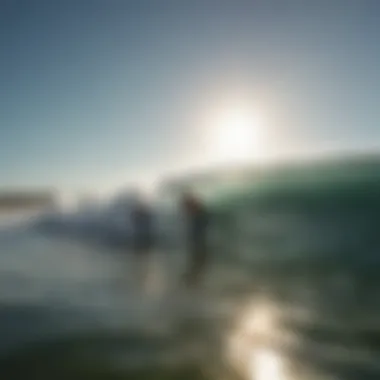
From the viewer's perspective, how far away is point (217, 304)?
6.65m

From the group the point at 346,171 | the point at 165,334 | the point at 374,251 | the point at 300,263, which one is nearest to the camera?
the point at 165,334

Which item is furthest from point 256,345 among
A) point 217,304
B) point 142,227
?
point 142,227

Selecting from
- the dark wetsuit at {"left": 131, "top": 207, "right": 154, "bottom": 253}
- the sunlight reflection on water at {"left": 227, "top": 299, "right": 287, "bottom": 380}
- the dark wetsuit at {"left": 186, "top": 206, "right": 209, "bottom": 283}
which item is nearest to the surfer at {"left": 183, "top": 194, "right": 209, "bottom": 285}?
the dark wetsuit at {"left": 186, "top": 206, "right": 209, "bottom": 283}

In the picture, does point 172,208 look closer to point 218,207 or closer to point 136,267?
point 218,207

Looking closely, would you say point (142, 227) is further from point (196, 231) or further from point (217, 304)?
point (217, 304)

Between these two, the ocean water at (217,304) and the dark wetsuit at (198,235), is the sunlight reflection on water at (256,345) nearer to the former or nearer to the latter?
the ocean water at (217,304)

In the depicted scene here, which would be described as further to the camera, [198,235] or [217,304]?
[198,235]

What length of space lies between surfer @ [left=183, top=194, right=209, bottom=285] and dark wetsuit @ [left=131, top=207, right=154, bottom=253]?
104 centimetres

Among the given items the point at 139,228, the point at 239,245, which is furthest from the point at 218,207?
the point at 139,228

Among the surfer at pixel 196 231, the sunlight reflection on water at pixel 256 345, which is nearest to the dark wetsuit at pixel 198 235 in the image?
the surfer at pixel 196 231

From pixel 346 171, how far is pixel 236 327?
6.86 metres

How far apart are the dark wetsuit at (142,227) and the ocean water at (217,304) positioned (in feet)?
2.41

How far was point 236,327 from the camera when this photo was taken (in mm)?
5797

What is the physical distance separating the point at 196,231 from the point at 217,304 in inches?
136
